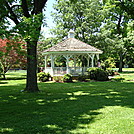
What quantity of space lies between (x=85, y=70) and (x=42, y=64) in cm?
1483

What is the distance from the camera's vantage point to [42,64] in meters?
35.7

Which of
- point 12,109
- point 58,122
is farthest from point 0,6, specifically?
point 58,122

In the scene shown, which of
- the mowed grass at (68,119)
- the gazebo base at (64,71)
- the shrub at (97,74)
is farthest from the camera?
the gazebo base at (64,71)

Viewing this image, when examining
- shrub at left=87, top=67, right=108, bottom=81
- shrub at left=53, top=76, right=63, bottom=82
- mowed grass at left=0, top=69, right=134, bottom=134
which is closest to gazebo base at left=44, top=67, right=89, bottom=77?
shrub at left=53, top=76, right=63, bottom=82

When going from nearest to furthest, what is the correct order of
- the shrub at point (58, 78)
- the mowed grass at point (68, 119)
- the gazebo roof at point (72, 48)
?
the mowed grass at point (68, 119) → the shrub at point (58, 78) → the gazebo roof at point (72, 48)

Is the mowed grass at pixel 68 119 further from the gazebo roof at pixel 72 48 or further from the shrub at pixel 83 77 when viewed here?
the gazebo roof at pixel 72 48

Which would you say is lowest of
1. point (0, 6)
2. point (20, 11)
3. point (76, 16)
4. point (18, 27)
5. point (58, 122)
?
point (58, 122)

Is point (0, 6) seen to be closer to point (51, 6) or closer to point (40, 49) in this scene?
point (40, 49)

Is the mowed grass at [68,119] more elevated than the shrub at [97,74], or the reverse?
the shrub at [97,74]

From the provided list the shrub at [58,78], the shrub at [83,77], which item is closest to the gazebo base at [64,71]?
the shrub at [58,78]

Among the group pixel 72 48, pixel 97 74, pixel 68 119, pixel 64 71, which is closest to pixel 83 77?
pixel 97 74

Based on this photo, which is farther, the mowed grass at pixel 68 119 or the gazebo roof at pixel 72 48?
the gazebo roof at pixel 72 48

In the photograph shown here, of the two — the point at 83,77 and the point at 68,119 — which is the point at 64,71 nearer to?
the point at 83,77

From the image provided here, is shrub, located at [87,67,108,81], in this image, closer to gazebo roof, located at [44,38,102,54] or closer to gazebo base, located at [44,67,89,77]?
gazebo base, located at [44,67,89,77]
